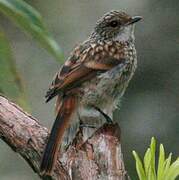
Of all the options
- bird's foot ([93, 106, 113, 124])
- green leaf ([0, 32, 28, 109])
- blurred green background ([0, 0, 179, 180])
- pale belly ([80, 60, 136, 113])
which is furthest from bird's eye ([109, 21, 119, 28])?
blurred green background ([0, 0, 179, 180])

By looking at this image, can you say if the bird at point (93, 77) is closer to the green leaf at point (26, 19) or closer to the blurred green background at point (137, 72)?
the green leaf at point (26, 19)

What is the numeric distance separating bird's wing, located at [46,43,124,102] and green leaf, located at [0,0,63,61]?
781 mm

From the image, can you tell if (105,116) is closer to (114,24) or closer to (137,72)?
(114,24)

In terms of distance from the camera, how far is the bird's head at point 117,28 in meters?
5.89

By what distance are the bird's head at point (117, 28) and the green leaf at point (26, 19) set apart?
1.68 meters

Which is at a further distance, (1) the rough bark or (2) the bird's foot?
(2) the bird's foot

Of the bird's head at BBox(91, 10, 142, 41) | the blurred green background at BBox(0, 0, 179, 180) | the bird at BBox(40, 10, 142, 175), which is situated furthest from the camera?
the blurred green background at BBox(0, 0, 179, 180)

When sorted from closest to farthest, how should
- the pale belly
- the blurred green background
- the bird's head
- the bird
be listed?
the bird
the pale belly
the bird's head
the blurred green background

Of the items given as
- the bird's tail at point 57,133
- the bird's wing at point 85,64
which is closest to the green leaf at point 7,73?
the bird's tail at point 57,133

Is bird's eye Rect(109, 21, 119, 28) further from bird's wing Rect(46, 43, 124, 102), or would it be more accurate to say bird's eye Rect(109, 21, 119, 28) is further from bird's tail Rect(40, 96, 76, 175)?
bird's tail Rect(40, 96, 76, 175)

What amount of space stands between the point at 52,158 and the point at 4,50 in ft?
2.00

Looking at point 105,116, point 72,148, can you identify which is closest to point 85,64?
point 105,116

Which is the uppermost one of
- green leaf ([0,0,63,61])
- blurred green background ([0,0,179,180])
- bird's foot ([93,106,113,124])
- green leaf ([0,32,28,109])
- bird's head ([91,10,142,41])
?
green leaf ([0,0,63,61])

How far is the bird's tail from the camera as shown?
173 inches
